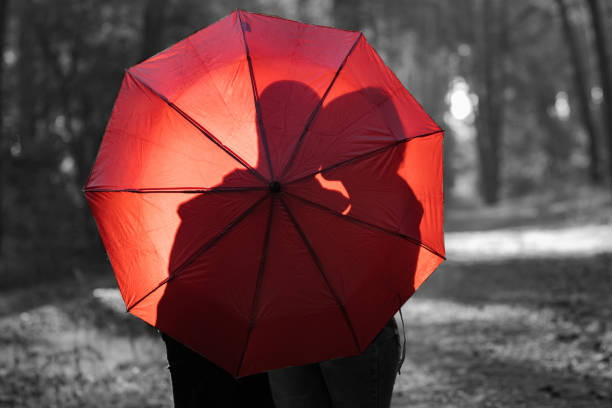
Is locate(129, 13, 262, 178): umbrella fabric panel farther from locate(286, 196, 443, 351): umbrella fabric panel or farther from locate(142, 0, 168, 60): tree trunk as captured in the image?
locate(142, 0, 168, 60): tree trunk

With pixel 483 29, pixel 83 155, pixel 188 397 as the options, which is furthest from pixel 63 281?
pixel 483 29

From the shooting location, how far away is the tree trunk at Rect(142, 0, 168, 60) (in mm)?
13906

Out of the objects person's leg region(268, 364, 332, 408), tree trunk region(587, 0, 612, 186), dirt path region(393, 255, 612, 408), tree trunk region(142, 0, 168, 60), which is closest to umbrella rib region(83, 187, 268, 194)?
person's leg region(268, 364, 332, 408)

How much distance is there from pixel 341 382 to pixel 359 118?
1111 mm

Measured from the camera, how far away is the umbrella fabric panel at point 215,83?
2.60m

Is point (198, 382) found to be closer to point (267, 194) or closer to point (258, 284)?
point (258, 284)

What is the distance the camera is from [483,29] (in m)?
30.5

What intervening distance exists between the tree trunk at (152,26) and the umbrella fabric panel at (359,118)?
11695 millimetres

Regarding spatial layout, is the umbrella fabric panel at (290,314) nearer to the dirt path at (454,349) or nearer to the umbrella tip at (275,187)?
the umbrella tip at (275,187)

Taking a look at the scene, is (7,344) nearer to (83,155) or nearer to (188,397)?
(188,397)

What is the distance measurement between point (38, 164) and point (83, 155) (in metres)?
4.47

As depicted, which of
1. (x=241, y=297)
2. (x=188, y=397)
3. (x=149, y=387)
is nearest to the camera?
(x=241, y=297)

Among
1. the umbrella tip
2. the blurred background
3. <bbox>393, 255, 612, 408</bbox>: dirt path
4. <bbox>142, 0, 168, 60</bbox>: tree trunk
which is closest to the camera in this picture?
the umbrella tip

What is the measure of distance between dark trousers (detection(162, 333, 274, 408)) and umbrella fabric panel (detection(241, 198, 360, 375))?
0.44 meters
